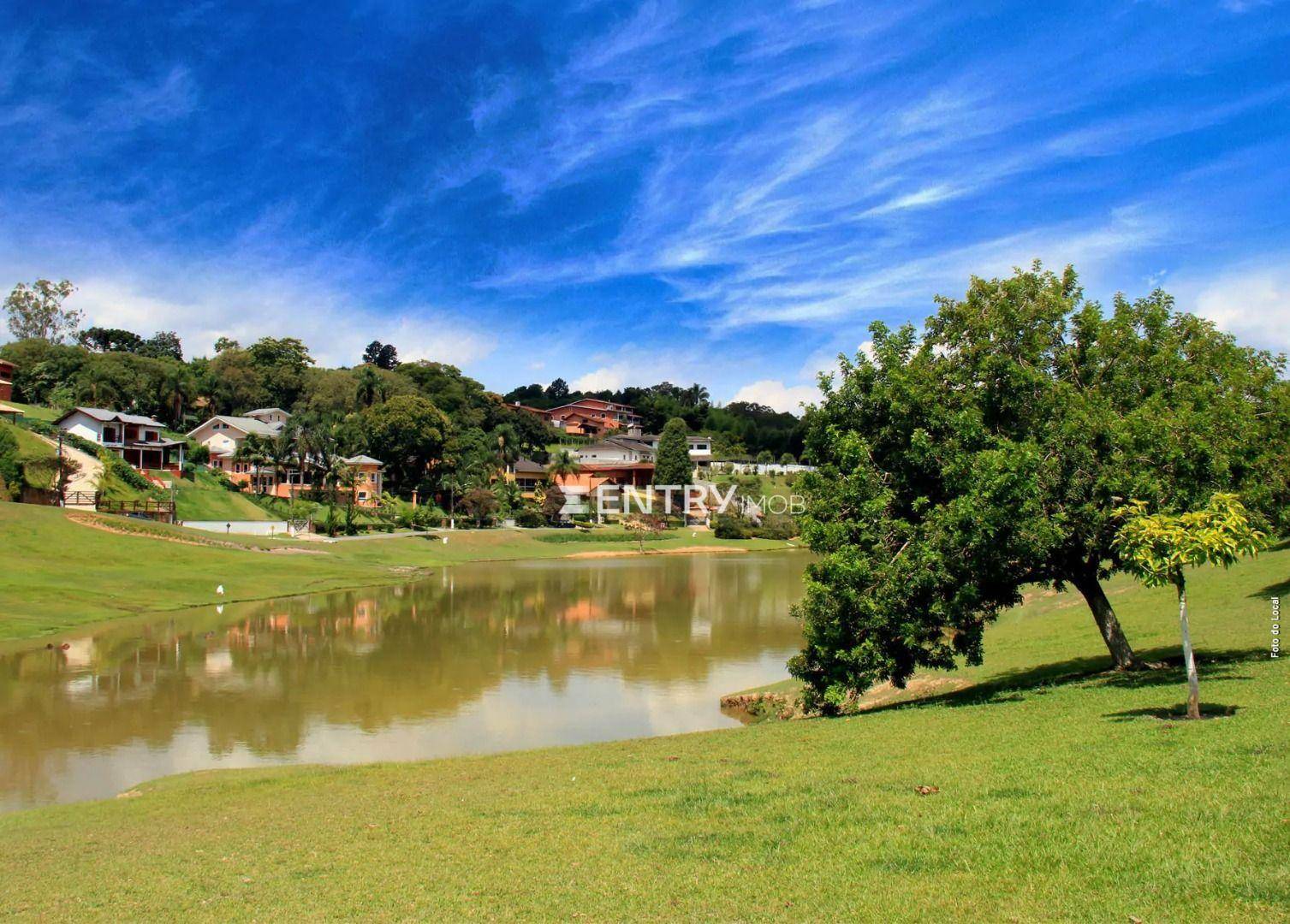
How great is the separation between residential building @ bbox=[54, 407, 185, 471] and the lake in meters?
48.1

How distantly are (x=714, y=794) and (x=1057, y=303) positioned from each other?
46.7 feet

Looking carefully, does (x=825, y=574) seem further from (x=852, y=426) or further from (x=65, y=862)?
(x=65, y=862)

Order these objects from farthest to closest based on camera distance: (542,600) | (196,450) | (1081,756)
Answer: (196,450) → (542,600) → (1081,756)

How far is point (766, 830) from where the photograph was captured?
10.8 m

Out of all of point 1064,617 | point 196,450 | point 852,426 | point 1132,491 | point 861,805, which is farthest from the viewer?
point 196,450

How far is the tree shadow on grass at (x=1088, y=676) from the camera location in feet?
60.2

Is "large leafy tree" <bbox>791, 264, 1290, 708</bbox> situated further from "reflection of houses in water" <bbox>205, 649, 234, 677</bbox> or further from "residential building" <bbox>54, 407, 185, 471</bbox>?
"residential building" <bbox>54, 407, 185, 471</bbox>

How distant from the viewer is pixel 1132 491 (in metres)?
17.9

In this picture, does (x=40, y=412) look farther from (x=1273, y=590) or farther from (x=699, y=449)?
(x=1273, y=590)

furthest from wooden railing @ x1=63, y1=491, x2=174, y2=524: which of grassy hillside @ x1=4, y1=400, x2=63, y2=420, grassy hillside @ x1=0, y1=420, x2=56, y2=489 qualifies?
grassy hillside @ x1=4, y1=400, x2=63, y2=420

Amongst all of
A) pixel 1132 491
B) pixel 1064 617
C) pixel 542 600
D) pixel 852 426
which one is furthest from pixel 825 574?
pixel 542 600

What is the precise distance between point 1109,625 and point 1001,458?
591 cm

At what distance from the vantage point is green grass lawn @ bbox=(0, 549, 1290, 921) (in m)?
8.21

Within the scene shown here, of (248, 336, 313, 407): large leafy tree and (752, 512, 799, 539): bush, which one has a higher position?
(248, 336, 313, 407): large leafy tree
